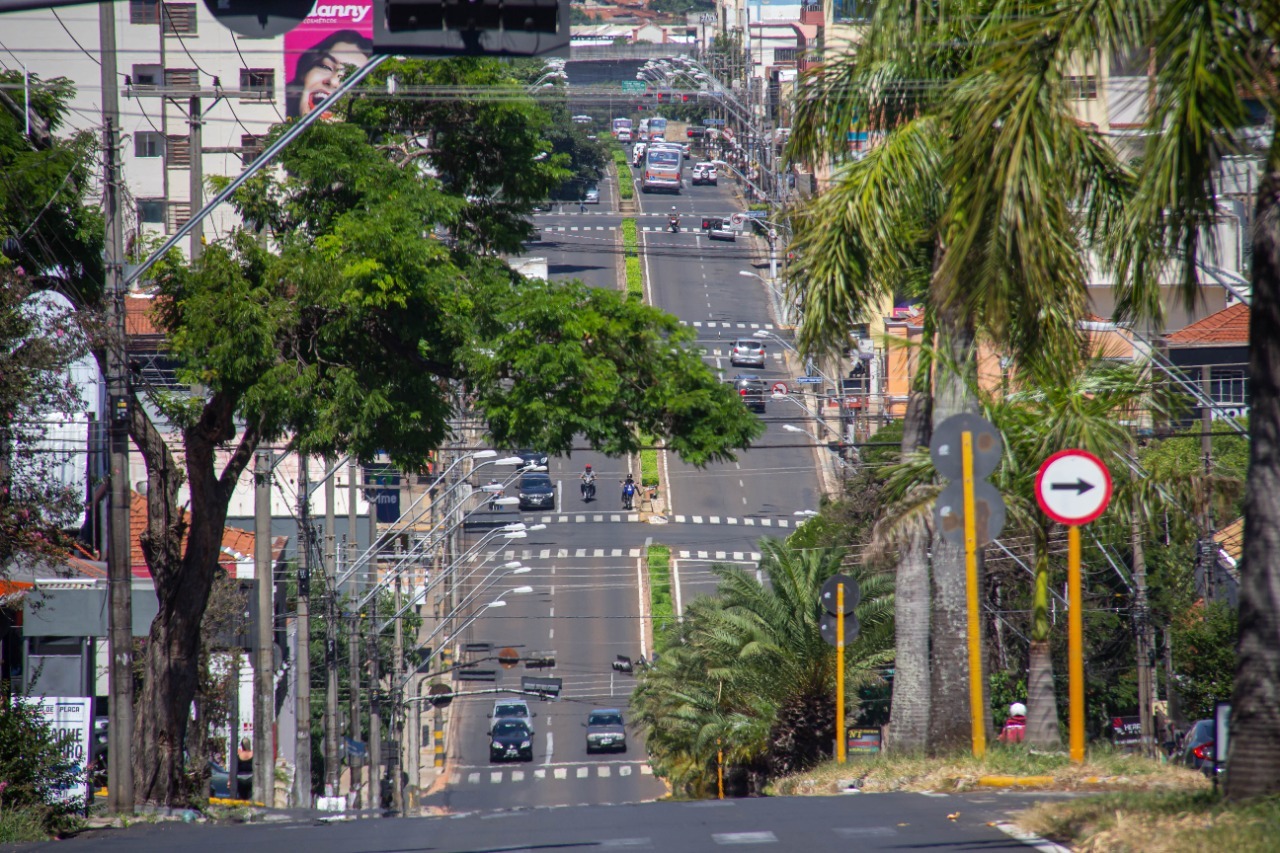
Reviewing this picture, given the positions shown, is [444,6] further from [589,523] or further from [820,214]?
[589,523]

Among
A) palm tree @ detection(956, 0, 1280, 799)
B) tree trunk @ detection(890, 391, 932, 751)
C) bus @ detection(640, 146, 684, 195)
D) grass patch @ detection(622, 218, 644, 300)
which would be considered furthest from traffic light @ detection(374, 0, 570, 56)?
bus @ detection(640, 146, 684, 195)

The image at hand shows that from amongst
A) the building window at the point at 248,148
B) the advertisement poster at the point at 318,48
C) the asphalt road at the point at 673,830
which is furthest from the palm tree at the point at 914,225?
the advertisement poster at the point at 318,48

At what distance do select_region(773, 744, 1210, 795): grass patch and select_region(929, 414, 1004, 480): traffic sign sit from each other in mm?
2615

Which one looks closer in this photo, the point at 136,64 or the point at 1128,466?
the point at 1128,466

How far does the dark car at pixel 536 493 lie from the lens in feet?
207

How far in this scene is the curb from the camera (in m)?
11.7

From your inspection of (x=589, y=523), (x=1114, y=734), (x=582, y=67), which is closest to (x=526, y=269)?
(x=589, y=523)

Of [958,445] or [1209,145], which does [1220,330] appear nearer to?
[958,445]

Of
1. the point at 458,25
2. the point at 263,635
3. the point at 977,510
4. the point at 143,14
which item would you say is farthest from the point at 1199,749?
the point at 143,14

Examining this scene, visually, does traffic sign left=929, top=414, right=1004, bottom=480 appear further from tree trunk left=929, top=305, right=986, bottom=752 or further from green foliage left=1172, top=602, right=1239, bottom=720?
green foliage left=1172, top=602, right=1239, bottom=720

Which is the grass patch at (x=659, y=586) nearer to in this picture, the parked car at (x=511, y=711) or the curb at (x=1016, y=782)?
the parked car at (x=511, y=711)

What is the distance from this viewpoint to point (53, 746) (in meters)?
14.8

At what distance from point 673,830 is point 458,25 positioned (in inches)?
204

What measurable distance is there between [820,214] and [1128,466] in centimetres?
467
